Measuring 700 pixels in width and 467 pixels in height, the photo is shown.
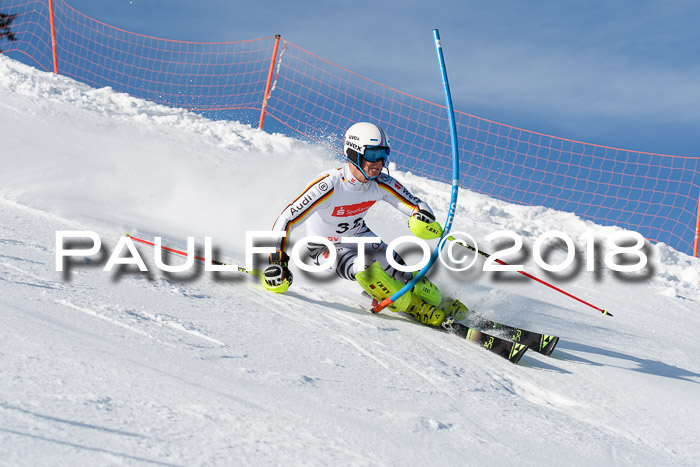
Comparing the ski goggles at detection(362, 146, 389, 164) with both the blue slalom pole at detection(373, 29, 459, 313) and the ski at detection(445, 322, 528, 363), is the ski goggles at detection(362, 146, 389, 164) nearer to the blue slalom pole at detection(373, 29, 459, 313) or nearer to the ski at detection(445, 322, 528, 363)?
the blue slalom pole at detection(373, 29, 459, 313)

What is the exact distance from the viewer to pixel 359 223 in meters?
4.68

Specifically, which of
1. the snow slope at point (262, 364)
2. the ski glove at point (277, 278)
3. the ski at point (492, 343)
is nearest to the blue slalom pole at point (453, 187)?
the snow slope at point (262, 364)

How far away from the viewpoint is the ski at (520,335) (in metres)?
3.92

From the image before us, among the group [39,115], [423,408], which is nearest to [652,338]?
[423,408]

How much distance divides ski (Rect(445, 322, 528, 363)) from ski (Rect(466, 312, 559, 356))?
0.30 ft

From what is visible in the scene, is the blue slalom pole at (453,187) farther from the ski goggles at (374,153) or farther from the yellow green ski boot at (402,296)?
the ski goggles at (374,153)

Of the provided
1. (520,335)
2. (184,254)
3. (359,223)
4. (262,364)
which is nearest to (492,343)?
(520,335)

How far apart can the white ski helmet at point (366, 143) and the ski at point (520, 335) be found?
1414 mm

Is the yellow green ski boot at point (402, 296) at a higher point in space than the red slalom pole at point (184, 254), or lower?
lower

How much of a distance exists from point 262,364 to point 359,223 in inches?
92.5

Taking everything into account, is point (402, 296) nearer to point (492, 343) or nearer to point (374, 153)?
point (492, 343)

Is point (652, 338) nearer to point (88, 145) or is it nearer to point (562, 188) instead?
point (562, 188)

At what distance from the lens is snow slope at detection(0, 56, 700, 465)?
1649 millimetres

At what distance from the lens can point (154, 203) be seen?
6.65m
